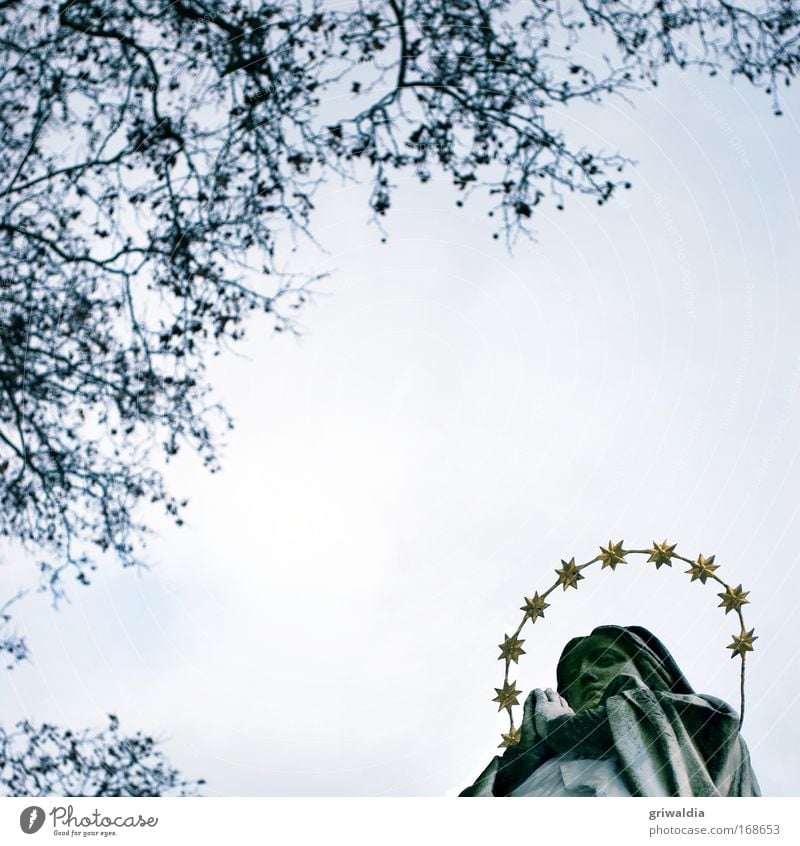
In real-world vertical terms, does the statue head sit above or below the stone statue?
above

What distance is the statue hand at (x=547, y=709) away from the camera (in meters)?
8.92

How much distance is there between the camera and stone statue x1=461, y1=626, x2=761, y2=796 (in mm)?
8383

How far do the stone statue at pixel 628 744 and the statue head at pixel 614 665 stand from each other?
0.03ft

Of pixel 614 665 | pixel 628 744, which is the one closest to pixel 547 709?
pixel 614 665

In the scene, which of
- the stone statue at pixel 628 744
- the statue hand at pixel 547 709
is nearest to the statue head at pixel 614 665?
the stone statue at pixel 628 744

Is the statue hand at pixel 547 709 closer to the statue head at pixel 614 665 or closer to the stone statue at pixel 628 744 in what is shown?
the stone statue at pixel 628 744

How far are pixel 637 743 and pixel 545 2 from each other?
24.4 ft

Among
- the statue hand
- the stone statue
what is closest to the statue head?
the stone statue

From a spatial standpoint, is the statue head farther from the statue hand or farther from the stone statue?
the statue hand

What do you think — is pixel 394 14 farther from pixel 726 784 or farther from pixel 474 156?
pixel 726 784

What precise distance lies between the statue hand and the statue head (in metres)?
0.17

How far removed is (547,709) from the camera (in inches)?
356

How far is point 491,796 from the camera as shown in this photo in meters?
8.73
